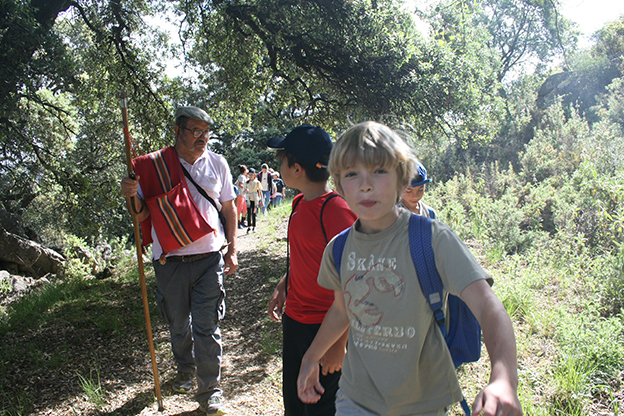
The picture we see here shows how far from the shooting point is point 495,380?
1139 mm

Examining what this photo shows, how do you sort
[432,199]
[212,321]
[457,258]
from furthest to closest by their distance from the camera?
[432,199] → [212,321] → [457,258]

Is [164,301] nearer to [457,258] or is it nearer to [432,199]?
[457,258]

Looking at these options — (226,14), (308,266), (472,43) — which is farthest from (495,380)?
(472,43)

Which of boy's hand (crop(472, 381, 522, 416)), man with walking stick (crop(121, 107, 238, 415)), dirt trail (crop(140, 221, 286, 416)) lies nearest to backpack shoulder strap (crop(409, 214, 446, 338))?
boy's hand (crop(472, 381, 522, 416))

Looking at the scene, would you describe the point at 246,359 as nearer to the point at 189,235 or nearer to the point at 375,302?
the point at 189,235

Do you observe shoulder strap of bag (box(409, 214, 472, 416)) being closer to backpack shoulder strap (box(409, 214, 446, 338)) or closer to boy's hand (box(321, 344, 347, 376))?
backpack shoulder strap (box(409, 214, 446, 338))

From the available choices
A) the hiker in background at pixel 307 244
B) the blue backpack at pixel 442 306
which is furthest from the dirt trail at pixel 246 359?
the blue backpack at pixel 442 306

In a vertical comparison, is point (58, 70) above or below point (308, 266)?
above

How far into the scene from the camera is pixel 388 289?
1.55m

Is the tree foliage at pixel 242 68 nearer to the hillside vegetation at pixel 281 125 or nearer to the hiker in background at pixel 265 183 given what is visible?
the hillside vegetation at pixel 281 125

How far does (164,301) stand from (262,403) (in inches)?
47.6

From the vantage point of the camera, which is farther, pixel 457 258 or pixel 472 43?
pixel 472 43

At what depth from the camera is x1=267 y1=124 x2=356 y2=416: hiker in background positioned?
2287mm

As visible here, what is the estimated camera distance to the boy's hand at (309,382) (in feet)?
6.14
